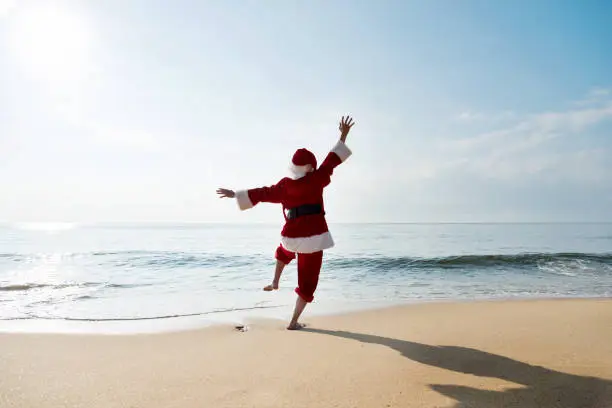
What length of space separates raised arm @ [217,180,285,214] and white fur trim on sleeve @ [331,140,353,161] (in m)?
0.81

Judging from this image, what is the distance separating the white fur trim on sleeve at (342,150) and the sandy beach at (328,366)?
7.09 feet

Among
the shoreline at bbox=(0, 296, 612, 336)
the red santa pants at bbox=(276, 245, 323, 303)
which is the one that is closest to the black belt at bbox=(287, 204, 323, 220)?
the red santa pants at bbox=(276, 245, 323, 303)

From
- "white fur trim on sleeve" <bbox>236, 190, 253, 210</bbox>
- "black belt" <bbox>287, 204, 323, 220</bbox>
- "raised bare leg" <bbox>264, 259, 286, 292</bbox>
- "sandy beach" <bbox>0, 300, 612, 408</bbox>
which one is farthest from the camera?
"raised bare leg" <bbox>264, 259, 286, 292</bbox>

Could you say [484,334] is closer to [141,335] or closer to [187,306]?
[141,335]

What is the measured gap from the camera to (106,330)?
482 centimetres

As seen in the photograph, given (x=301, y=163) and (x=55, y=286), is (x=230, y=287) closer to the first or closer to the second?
(x=55, y=286)

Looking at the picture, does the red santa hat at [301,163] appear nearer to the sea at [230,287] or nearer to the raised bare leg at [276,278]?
the raised bare leg at [276,278]

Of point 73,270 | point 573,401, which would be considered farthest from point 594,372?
point 73,270

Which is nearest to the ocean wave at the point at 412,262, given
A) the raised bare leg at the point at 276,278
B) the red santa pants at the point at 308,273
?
the raised bare leg at the point at 276,278

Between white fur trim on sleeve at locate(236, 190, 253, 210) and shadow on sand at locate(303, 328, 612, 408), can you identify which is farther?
white fur trim on sleeve at locate(236, 190, 253, 210)

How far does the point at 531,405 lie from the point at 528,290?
7.09 metres

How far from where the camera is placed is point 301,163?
483 centimetres

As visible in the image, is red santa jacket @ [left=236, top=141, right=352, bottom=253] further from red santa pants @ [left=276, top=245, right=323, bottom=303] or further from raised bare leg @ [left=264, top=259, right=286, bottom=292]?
raised bare leg @ [left=264, top=259, right=286, bottom=292]

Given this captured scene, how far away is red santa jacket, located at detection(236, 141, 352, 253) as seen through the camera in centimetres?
476
